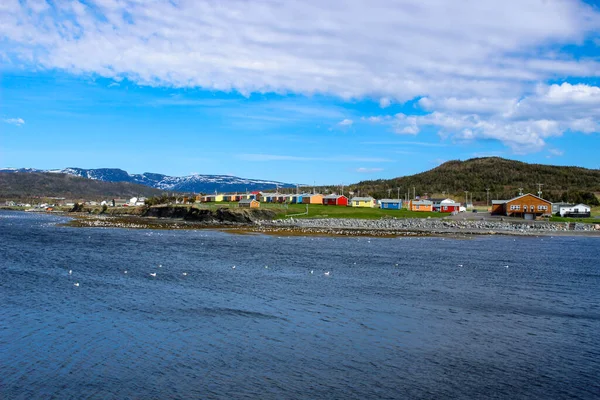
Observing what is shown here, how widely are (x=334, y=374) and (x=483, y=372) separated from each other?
13.8ft

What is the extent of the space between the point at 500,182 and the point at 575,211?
76.5m

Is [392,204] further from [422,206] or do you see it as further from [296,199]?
[296,199]

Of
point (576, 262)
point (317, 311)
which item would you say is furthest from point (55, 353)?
point (576, 262)

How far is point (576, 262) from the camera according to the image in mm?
40344

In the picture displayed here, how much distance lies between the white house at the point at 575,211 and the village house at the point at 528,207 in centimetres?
870

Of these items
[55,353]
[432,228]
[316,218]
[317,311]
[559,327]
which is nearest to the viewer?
[55,353]

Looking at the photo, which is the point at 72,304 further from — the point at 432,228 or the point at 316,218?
the point at 316,218

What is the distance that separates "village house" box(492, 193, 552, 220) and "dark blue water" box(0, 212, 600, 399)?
56.3 meters

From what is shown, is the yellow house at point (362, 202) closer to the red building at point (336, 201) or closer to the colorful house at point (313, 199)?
the red building at point (336, 201)

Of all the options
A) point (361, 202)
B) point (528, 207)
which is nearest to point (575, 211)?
point (528, 207)

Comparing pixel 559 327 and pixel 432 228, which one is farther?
pixel 432 228

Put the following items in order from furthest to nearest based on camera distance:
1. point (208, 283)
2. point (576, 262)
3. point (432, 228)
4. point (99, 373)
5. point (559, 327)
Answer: point (432, 228) < point (576, 262) < point (208, 283) < point (559, 327) < point (99, 373)

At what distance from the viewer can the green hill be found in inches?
6059

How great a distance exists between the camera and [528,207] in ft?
301
